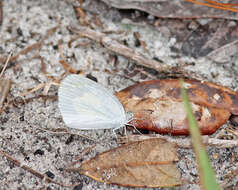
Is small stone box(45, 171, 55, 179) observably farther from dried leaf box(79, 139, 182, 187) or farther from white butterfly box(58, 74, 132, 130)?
white butterfly box(58, 74, 132, 130)

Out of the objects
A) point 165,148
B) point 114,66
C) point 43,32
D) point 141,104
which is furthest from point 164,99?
point 43,32

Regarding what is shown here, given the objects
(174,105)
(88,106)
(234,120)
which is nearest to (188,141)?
(174,105)

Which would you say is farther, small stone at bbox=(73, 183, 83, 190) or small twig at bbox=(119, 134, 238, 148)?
small twig at bbox=(119, 134, 238, 148)

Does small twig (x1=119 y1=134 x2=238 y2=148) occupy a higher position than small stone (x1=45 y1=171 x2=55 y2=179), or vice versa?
small twig (x1=119 y1=134 x2=238 y2=148)

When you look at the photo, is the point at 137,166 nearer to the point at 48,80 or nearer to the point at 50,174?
the point at 50,174

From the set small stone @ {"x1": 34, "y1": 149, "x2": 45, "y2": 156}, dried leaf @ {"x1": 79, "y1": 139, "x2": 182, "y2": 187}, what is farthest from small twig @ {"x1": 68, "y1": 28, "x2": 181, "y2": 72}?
small stone @ {"x1": 34, "y1": 149, "x2": 45, "y2": 156}

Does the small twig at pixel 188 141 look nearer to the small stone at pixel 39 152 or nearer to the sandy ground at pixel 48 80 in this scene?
the sandy ground at pixel 48 80

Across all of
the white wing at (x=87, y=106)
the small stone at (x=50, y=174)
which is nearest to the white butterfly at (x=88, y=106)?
the white wing at (x=87, y=106)
